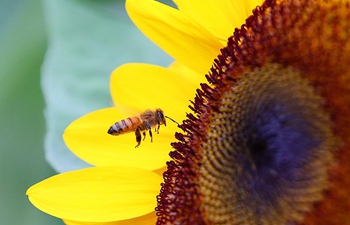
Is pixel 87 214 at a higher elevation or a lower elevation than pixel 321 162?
higher

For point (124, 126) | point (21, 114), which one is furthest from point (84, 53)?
point (124, 126)

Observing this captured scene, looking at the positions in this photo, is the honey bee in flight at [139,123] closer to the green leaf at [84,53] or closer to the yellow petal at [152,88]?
the yellow petal at [152,88]

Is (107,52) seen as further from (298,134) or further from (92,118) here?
(298,134)

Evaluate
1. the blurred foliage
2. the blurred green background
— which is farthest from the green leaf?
the blurred foliage

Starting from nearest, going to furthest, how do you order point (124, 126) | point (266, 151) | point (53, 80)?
point (266, 151) → point (124, 126) → point (53, 80)

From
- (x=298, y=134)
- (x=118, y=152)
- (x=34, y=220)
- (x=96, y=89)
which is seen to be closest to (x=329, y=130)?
(x=298, y=134)

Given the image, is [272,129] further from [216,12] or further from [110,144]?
[110,144]

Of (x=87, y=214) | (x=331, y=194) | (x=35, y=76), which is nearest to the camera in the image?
(x=331, y=194)
